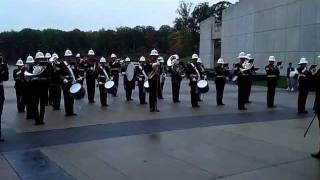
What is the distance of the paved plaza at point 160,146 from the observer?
7863 mm

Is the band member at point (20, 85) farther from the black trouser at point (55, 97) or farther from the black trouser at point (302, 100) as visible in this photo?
the black trouser at point (302, 100)

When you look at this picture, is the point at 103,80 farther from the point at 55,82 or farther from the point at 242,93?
the point at 242,93

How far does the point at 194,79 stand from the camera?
1808cm

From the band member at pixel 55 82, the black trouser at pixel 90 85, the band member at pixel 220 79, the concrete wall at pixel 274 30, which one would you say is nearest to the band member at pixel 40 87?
the band member at pixel 55 82

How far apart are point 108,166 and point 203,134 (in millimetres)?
3633

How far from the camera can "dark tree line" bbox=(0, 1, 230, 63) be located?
103625mm

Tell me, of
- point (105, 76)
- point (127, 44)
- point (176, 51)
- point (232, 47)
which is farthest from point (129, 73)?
point (127, 44)

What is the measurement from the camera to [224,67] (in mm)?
18703

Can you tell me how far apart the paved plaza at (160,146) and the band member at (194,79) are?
1879 mm

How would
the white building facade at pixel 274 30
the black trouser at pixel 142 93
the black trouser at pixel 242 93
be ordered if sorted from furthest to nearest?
the white building facade at pixel 274 30, the black trouser at pixel 142 93, the black trouser at pixel 242 93

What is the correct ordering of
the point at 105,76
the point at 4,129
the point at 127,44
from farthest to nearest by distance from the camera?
1. the point at 127,44
2. the point at 105,76
3. the point at 4,129

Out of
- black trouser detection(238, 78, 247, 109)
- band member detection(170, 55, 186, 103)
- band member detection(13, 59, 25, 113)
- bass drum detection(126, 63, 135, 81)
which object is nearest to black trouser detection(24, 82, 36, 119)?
band member detection(13, 59, 25, 113)

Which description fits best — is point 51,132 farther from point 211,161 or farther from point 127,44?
point 127,44

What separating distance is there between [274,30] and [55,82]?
28.3m
